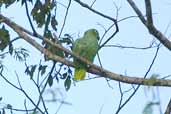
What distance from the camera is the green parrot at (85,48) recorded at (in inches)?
90.4

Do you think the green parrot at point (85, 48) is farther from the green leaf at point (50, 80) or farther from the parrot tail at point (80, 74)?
the green leaf at point (50, 80)

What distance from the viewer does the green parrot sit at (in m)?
2.30

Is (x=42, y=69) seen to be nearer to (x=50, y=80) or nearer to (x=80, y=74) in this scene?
(x=50, y=80)

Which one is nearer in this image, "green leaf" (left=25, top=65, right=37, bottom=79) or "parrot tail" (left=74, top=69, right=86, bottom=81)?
"parrot tail" (left=74, top=69, right=86, bottom=81)

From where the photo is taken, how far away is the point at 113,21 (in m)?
2.40

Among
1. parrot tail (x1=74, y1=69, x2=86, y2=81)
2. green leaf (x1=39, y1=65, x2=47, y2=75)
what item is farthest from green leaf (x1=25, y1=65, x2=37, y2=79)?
parrot tail (x1=74, y1=69, x2=86, y2=81)

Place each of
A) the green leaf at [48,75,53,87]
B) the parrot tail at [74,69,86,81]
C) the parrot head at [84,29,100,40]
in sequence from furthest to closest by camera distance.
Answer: the green leaf at [48,75,53,87]
the parrot head at [84,29,100,40]
the parrot tail at [74,69,86,81]

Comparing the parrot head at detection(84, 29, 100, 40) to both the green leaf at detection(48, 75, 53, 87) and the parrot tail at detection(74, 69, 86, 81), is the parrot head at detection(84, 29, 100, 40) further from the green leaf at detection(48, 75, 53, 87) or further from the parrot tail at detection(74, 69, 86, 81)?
the green leaf at detection(48, 75, 53, 87)

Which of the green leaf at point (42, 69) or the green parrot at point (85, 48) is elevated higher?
the green leaf at point (42, 69)

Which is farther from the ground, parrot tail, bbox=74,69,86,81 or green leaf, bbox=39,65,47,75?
green leaf, bbox=39,65,47,75

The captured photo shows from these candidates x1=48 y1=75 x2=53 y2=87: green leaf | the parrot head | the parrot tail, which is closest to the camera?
the parrot tail

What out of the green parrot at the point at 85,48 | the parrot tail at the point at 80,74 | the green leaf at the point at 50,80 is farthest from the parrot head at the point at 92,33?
the green leaf at the point at 50,80

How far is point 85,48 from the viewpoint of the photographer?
233 cm

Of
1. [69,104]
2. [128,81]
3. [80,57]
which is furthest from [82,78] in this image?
[69,104]
